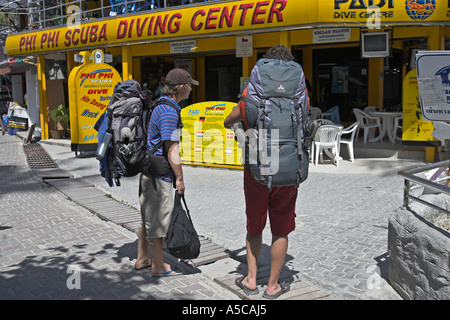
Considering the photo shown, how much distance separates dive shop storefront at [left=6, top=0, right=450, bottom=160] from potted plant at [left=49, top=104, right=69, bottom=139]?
354mm

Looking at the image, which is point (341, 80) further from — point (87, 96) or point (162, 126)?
point (162, 126)

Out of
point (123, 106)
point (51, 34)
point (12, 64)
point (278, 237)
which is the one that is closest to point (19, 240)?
point (123, 106)

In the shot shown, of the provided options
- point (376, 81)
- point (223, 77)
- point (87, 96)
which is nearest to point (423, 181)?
point (87, 96)

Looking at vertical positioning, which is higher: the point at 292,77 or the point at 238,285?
the point at 292,77

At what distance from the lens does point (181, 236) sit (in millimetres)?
4082

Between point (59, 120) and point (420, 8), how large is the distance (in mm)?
12052

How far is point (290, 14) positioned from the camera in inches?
376

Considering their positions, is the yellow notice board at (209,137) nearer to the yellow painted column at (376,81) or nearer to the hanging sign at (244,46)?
the hanging sign at (244,46)

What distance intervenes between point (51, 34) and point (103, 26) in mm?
2567

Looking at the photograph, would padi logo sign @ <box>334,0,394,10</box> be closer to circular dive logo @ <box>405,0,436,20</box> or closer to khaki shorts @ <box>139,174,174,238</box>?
circular dive logo @ <box>405,0,436,20</box>

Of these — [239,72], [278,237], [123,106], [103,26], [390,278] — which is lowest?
[390,278]

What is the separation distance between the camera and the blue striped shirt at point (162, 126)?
4.04 meters

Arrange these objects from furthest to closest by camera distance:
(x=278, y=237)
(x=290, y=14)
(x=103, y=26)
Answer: (x=103, y=26) → (x=290, y=14) → (x=278, y=237)

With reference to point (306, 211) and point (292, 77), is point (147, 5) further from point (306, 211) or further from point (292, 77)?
point (292, 77)
